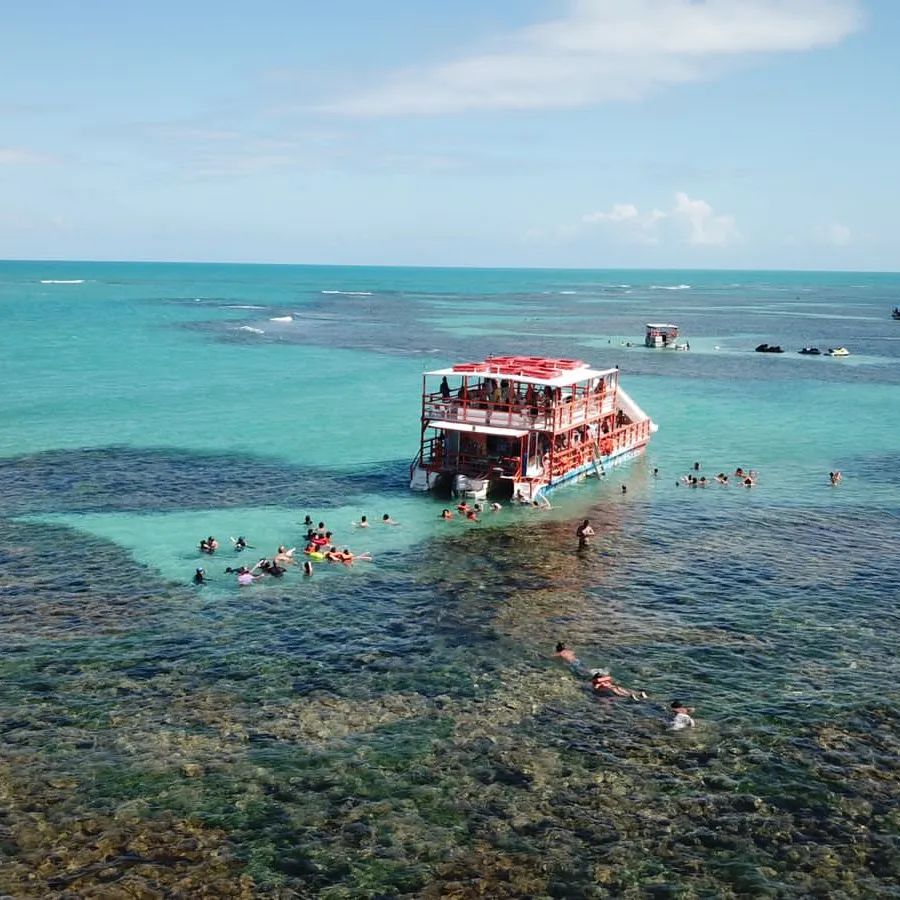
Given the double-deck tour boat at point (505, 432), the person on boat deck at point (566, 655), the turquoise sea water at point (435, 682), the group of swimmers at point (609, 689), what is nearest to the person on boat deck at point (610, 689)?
the group of swimmers at point (609, 689)

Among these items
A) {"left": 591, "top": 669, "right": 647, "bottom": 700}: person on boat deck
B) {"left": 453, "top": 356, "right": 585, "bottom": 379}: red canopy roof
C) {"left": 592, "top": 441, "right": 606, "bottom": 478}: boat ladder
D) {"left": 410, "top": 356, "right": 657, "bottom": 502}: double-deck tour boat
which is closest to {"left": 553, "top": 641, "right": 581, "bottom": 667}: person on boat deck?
{"left": 591, "top": 669, "right": 647, "bottom": 700}: person on boat deck

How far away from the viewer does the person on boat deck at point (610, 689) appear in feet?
93.6

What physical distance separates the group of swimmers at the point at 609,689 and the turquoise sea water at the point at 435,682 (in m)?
0.44

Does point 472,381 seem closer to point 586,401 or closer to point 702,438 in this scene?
point 702,438

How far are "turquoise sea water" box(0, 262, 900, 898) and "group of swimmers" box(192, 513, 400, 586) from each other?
55 cm

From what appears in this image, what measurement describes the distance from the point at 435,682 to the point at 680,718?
282 inches

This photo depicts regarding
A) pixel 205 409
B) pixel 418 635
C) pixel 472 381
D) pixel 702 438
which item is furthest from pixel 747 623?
pixel 472 381

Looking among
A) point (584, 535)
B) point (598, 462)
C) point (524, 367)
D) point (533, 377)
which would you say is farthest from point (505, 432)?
point (598, 462)

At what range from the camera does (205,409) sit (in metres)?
78.0

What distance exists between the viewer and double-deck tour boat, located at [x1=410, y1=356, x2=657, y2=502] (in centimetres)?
4984

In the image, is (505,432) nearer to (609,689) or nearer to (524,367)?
(524,367)

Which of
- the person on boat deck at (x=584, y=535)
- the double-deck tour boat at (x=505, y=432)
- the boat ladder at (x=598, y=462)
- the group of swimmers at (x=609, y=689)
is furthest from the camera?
the boat ladder at (x=598, y=462)

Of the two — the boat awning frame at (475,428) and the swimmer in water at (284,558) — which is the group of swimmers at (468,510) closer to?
the boat awning frame at (475,428)

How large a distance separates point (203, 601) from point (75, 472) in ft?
76.5
